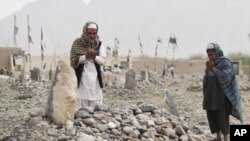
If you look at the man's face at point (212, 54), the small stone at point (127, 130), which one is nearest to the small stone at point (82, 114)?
the small stone at point (127, 130)

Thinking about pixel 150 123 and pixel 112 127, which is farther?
pixel 150 123

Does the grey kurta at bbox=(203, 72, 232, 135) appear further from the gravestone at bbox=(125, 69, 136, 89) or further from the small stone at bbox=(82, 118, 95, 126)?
the gravestone at bbox=(125, 69, 136, 89)

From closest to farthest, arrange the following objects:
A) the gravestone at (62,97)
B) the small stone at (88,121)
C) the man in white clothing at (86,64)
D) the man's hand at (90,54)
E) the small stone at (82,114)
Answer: the gravestone at (62,97) < the small stone at (88,121) < the small stone at (82,114) < the man's hand at (90,54) < the man in white clothing at (86,64)

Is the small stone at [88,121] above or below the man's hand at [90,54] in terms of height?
below

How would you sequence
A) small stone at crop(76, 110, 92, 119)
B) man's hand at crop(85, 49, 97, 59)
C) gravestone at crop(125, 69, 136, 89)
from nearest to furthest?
small stone at crop(76, 110, 92, 119), man's hand at crop(85, 49, 97, 59), gravestone at crop(125, 69, 136, 89)

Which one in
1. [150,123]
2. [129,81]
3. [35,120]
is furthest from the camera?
[129,81]

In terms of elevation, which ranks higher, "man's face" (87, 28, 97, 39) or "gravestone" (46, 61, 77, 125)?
"man's face" (87, 28, 97, 39)

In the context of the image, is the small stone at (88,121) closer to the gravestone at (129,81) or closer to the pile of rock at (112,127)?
the pile of rock at (112,127)

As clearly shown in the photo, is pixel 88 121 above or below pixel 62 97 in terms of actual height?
below

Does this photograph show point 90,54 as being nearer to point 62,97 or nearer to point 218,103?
point 62,97

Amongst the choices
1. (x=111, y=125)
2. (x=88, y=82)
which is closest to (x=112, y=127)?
(x=111, y=125)

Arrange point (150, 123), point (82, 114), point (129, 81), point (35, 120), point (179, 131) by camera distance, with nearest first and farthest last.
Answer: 1. point (35, 120)
2. point (82, 114)
3. point (150, 123)
4. point (179, 131)
5. point (129, 81)

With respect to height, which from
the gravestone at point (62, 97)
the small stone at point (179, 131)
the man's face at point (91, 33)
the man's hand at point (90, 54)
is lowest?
the small stone at point (179, 131)

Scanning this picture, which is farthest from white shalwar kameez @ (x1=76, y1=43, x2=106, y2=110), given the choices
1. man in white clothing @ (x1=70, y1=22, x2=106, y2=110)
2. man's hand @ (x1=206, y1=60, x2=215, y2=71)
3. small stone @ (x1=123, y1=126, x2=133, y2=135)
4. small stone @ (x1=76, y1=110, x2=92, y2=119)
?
man's hand @ (x1=206, y1=60, x2=215, y2=71)
